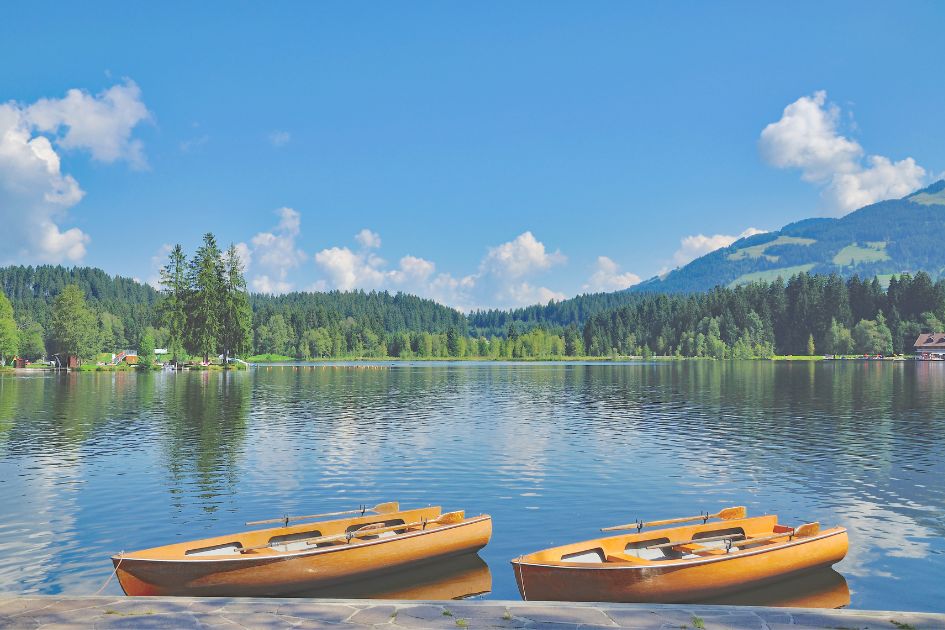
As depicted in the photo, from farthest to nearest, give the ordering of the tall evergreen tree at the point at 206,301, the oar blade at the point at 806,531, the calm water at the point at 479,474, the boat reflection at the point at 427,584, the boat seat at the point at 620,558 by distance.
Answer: the tall evergreen tree at the point at 206,301
the calm water at the point at 479,474
the oar blade at the point at 806,531
the boat reflection at the point at 427,584
the boat seat at the point at 620,558

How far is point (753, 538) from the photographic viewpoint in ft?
65.1

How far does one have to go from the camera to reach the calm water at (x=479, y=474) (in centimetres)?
2211

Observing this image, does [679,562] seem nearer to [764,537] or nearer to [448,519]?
[764,537]

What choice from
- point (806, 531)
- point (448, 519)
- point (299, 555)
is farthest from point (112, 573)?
point (806, 531)

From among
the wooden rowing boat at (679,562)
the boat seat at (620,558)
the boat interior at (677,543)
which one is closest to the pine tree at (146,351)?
the wooden rowing boat at (679,562)

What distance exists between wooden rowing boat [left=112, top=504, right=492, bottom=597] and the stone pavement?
7.60ft

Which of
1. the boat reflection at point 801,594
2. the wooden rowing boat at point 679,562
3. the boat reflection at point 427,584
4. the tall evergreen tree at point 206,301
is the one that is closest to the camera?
the wooden rowing boat at point 679,562

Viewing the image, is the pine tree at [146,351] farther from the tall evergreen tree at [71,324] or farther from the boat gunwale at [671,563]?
the boat gunwale at [671,563]

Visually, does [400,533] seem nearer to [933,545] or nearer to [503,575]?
[503,575]

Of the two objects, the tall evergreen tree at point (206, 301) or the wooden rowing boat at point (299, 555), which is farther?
the tall evergreen tree at point (206, 301)

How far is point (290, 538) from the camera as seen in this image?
1956 cm

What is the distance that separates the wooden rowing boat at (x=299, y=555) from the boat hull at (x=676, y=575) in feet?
13.2

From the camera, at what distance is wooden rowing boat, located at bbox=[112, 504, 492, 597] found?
1656cm

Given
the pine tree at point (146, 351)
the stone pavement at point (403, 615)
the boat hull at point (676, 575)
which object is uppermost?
the pine tree at point (146, 351)
